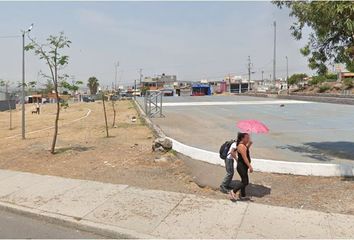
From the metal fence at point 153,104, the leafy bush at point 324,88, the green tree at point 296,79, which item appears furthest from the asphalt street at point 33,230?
the green tree at point 296,79

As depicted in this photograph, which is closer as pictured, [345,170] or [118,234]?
[118,234]

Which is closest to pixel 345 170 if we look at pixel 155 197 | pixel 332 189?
pixel 332 189

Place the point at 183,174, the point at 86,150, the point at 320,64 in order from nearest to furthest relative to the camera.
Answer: the point at 183,174 → the point at 320,64 → the point at 86,150

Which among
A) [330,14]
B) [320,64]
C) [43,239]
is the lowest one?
[43,239]

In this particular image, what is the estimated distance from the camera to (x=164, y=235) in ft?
18.4

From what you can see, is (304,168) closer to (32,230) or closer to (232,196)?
(232,196)

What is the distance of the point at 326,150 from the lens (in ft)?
37.3

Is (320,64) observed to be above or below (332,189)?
above

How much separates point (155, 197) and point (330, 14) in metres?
4.61

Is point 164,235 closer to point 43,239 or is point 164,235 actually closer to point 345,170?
point 43,239

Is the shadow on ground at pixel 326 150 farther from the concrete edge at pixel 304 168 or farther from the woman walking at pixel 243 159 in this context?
the woman walking at pixel 243 159

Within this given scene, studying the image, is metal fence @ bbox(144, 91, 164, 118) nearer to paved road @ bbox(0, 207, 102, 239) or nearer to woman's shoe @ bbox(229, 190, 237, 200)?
woman's shoe @ bbox(229, 190, 237, 200)

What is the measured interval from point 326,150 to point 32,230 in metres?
8.27

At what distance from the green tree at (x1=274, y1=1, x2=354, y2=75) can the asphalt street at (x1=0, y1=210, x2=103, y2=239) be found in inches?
220
